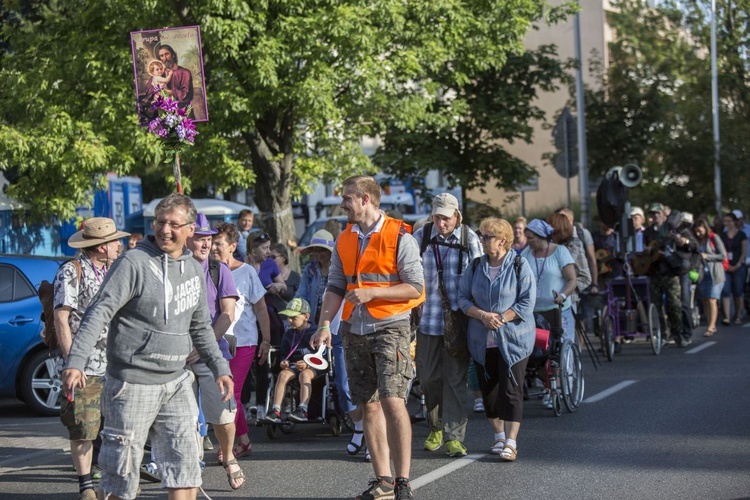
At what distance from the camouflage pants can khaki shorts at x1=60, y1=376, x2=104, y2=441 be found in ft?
38.7

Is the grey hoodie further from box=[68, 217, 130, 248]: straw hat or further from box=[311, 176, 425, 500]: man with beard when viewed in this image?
box=[68, 217, 130, 248]: straw hat

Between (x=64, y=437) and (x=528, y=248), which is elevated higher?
(x=528, y=248)

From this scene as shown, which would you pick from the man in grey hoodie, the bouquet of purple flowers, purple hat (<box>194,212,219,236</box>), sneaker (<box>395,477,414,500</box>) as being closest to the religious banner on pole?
the bouquet of purple flowers

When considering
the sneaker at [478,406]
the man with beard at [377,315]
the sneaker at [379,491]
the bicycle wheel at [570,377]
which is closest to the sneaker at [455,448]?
the man with beard at [377,315]

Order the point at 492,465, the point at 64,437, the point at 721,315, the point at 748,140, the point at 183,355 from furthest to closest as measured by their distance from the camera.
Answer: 1. the point at 748,140
2. the point at 721,315
3. the point at 64,437
4. the point at 492,465
5. the point at 183,355

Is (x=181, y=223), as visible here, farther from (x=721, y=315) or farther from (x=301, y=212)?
(x=301, y=212)

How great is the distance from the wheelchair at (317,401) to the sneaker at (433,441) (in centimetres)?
112

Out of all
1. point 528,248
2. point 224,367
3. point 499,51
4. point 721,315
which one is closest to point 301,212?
point 499,51

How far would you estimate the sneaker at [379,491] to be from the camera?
751 cm

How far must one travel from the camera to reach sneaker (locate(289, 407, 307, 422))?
10.6 m

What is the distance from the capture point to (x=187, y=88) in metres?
11.8

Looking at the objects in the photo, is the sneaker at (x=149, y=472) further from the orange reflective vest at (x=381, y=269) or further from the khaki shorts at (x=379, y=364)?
the orange reflective vest at (x=381, y=269)

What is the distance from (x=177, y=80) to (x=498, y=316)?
4033mm

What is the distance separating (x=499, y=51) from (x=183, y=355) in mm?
19819
